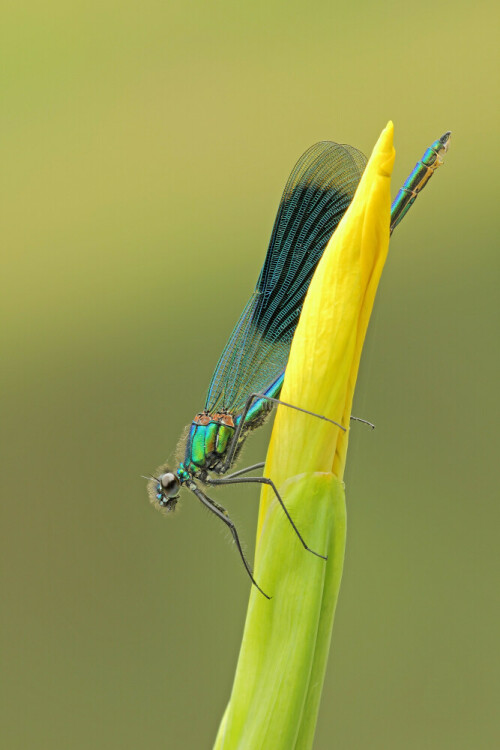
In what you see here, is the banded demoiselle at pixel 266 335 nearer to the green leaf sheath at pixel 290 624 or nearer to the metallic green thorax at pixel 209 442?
the metallic green thorax at pixel 209 442

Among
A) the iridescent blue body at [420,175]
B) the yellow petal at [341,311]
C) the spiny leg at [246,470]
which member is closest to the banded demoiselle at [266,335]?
the spiny leg at [246,470]

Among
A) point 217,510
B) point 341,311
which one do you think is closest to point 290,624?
point 341,311

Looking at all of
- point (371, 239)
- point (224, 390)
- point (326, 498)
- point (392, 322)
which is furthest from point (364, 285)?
point (392, 322)

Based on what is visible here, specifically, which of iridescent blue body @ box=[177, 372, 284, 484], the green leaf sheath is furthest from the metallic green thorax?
the green leaf sheath

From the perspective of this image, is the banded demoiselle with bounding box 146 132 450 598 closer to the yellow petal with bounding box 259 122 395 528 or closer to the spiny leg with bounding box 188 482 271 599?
the spiny leg with bounding box 188 482 271 599

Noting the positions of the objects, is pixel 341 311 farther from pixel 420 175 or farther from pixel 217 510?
pixel 217 510

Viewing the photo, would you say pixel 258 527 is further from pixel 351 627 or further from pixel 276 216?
pixel 351 627
